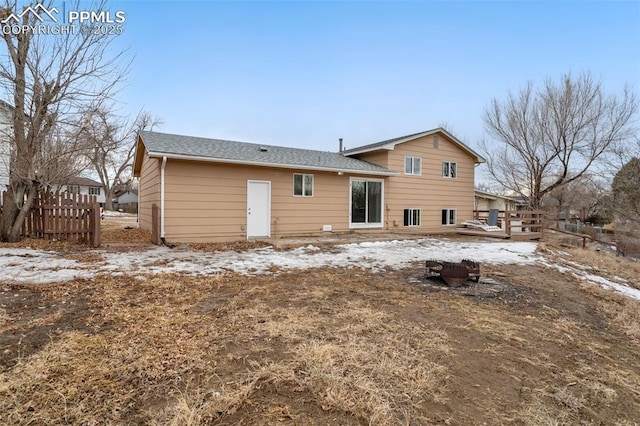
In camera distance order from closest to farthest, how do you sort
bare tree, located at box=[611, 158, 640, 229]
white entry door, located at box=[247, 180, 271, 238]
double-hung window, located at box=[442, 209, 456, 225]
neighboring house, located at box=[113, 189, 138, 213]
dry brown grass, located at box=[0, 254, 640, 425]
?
dry brown grass, located at box=[0, 254, 640, 425]
white entry door, located at box=[247, 180, 271, 238]
bare tree, located at box=[611, 158, 640, 229]
double-hung window, located at box=[442, 209, 456, 225]
neighboring house, located at box=[113, 189, 138, 213]

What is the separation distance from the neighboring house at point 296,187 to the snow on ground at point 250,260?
5.82ft

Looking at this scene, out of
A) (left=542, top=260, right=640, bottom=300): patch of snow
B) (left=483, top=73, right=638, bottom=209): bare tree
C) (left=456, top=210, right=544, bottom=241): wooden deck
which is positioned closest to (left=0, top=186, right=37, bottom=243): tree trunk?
(left=542, top=260, right=640, bottom=300): patch of snow

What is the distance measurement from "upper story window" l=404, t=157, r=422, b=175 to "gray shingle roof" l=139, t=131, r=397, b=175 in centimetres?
122

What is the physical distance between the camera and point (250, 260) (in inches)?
285

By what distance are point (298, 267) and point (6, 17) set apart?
9089 millimetres

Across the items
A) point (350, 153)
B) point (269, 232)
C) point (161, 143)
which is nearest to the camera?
point (161, 143)

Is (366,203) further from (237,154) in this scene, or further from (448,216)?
(237,154)

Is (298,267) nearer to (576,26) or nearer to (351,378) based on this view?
(351,378)

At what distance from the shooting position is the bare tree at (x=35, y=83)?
7781 millimetres

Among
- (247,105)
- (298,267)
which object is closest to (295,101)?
(247,105)

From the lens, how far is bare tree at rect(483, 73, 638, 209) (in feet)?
47.3

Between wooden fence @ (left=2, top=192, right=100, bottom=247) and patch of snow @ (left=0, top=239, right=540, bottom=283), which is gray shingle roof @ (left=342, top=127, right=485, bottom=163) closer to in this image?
Answer: patch of snow @ (left=0, top=239, right=540, bottom=283)

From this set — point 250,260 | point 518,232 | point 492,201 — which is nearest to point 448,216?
point 518,232

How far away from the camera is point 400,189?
1391cm
